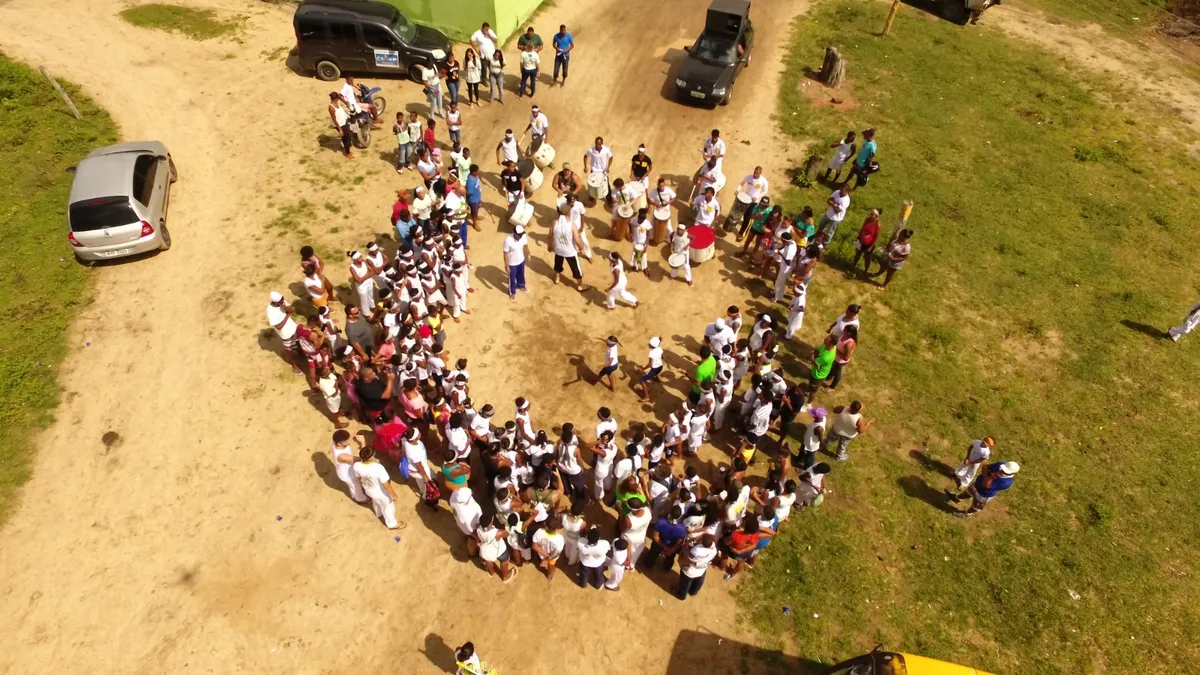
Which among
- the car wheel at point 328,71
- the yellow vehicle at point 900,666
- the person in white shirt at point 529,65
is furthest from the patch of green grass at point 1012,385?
the car wheel at point 328,71

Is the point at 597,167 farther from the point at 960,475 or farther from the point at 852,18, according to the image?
the point at 852,18

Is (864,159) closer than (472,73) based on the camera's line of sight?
Yes

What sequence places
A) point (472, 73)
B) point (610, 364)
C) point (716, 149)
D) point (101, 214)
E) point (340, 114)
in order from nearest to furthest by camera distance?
point (610, 364), point (101, 214), point (716, 149), point (340, 114), point (472, 73)

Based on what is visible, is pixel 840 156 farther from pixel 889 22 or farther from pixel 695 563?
pixel 695 563

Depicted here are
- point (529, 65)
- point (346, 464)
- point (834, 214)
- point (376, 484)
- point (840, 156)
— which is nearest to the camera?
point (376, 484)

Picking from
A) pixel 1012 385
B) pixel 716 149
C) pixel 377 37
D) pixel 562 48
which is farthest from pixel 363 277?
pixel 1012 385

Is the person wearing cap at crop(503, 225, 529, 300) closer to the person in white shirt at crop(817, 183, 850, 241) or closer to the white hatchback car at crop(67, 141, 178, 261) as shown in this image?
the person in white shirt at crop(817, 183, 850, 241)

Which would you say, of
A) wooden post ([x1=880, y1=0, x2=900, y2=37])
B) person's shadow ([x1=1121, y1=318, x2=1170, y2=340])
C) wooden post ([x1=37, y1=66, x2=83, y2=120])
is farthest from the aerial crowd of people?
wooden post ([x1=880, y1=0, x2=900, y2=37])

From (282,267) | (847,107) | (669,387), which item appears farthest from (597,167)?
(847,107)
